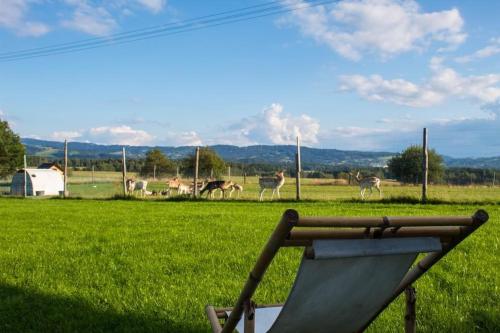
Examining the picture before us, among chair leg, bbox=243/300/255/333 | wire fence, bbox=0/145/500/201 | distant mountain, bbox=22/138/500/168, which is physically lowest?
wire fence, bbox=0/145/500/201

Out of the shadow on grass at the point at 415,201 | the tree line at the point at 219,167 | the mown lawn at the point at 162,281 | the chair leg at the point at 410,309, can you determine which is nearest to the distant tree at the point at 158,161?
the tree line at the point at 219,167

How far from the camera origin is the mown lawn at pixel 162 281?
13.0 feet

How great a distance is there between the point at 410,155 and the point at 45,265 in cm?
4989

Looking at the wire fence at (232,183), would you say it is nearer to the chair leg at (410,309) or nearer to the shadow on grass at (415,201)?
Result: the shadow on grass at (415,201)

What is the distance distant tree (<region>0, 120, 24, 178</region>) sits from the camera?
142ft

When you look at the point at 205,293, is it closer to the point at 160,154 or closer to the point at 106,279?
the point at 106,279

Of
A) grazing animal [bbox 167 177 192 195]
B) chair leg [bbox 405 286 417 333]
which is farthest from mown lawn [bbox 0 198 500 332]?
grazing animal [bbox 167 177 192 195]

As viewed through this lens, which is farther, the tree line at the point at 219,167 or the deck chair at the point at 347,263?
the tree line at the point at 219,167

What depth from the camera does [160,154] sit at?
2135 inches

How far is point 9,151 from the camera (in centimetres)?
4400

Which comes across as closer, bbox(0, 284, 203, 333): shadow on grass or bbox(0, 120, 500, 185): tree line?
bbox(0, 284, 203, 333): shadow on grass

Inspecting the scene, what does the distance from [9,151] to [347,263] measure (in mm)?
48064

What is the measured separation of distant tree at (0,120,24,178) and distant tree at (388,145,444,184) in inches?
1507

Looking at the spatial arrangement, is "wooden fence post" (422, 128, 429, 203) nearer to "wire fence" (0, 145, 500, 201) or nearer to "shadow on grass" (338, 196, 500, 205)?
"shadow on grass" (338, 196, 500, 205)
